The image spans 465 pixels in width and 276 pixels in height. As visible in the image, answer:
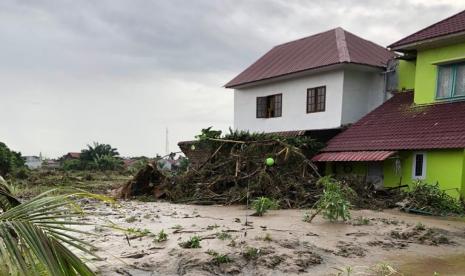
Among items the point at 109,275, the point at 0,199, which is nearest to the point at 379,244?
the point at 109,275

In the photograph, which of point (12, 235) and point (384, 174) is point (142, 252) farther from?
point (384, 174)

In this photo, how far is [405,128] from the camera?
15008 mm

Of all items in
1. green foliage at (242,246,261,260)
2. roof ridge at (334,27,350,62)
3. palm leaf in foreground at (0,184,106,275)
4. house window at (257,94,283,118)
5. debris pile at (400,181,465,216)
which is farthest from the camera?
house window at (257,94,283,118)

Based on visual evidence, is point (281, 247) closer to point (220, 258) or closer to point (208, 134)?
point (220, 258)

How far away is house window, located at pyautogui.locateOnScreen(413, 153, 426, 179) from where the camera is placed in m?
14.0

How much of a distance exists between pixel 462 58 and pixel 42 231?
15.4 meters

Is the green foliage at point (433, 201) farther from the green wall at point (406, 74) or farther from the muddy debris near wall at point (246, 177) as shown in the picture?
the green wall at point (406, 74)

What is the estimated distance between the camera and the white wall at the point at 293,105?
18062mm

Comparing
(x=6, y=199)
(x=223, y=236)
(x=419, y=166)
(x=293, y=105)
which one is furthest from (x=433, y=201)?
(x=6, y=199)

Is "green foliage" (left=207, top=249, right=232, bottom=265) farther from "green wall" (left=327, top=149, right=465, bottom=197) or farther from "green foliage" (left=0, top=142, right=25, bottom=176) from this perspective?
"green foliage" (left=0, top=142, right=25, bottom=176)

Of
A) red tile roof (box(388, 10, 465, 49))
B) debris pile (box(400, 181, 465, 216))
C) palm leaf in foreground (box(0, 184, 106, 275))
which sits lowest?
debris pile (box(400, 181, 465, 216))

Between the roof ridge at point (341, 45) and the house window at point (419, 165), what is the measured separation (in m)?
5.02

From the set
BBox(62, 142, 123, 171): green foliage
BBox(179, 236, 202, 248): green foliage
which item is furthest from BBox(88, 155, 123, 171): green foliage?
BBox(179, 236, 202, 248): green foliage

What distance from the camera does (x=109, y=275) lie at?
5.36 m
